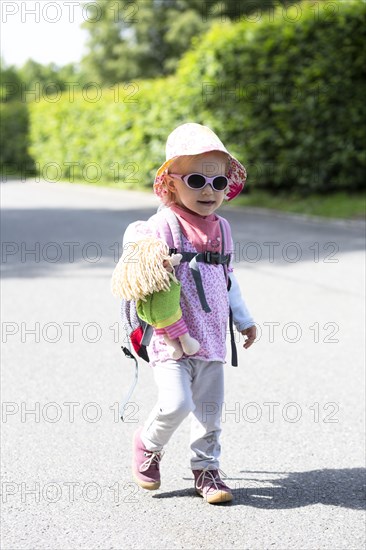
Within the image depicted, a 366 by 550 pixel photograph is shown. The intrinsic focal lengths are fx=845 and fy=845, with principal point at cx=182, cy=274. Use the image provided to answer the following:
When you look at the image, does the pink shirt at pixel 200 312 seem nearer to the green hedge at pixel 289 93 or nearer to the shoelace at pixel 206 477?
the shoelace at pixel 206 477

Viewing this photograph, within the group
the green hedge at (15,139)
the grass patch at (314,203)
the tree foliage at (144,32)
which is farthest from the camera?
the tree foliage at (144,32)

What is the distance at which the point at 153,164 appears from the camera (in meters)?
20.3

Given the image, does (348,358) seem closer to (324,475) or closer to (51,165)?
(324,475)

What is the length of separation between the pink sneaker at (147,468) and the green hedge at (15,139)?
32.1m

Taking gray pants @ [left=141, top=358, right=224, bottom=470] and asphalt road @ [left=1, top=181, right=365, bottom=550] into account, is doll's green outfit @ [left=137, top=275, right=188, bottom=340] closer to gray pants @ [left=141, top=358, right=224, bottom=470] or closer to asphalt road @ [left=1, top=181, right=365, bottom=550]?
gray pants @ [left=141, top=358, right=224, bottom=470]

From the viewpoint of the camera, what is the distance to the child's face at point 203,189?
3434 millimetres

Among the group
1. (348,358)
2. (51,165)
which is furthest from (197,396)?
(51,165)

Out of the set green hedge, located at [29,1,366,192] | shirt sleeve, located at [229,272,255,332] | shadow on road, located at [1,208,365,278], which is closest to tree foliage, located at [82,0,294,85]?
green hedge, located at [29,1,366,192]

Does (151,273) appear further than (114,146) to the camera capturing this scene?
No

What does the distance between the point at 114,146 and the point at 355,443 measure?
1964 cm

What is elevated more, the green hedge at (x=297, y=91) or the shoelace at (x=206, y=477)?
the green hedge at (x=297, y=91)

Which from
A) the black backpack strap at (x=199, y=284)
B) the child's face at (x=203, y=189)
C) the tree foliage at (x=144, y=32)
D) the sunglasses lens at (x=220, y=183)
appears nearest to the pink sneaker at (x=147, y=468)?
the black backpack strap at (x=199, y=284)

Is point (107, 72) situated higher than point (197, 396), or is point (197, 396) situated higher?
point (107, 72)

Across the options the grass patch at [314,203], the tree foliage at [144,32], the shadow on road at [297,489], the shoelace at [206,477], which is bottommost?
the grass patch at [314,203]
